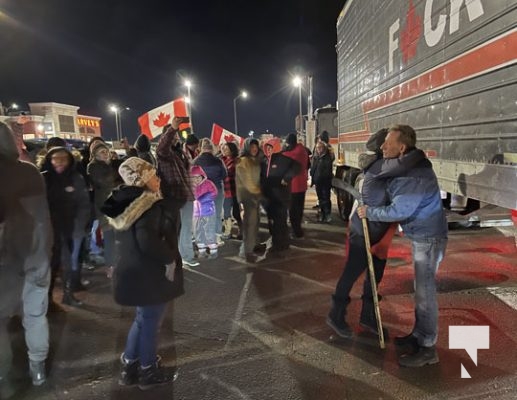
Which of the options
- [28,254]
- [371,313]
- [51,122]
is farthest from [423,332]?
[51,122]

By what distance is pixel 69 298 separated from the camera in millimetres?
4504

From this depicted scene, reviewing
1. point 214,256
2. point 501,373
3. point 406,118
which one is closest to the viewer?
point 501,373

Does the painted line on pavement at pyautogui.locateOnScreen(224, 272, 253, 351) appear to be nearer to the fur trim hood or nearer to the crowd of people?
the crowd of people

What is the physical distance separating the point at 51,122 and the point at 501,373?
64.9m

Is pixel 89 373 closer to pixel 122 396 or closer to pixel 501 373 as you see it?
pixel 122 396

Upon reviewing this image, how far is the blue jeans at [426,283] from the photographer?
299cm

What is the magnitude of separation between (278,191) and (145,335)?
381 centimetres

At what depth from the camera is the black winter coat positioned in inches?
102

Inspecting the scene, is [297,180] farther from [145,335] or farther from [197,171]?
[145,335]

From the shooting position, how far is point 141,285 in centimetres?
268

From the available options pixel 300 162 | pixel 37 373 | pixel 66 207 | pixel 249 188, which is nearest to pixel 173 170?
pixel 249 188

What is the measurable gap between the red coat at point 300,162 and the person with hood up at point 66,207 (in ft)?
10.6

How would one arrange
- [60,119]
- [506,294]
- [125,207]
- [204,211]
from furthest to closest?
1. [60,119]
2. [204,211]
3. [506,294]
4. [125,207]

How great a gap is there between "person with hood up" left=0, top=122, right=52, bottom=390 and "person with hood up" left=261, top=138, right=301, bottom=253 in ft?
12.5
